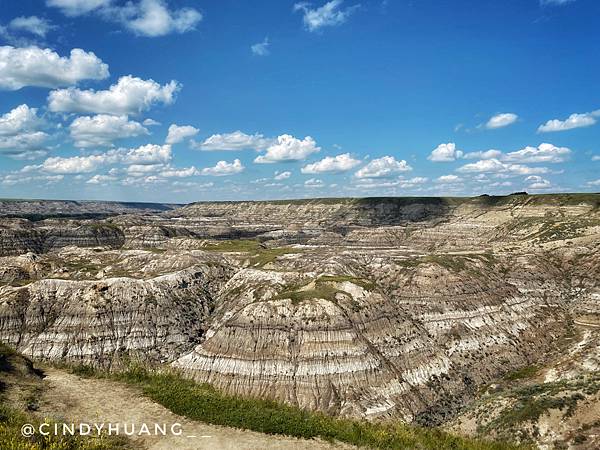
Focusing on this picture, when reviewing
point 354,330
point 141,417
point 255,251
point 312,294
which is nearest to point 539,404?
point 354,330

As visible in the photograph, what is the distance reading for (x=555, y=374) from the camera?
255 feet

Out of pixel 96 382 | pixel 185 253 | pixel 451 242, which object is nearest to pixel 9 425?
pixel 96 382

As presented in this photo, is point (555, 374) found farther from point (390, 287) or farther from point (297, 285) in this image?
point (297, 285)

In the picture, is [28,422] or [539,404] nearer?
[28,422]

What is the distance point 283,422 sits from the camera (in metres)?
25.8

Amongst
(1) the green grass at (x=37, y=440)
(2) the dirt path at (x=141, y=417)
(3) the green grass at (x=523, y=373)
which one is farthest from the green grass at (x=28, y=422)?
(3) the green grass at (x=523, y=373)

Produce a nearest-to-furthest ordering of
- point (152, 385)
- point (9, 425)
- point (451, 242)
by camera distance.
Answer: point (9, 425)
point (152, 385)
point (451, 242)

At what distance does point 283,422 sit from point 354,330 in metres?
55.8

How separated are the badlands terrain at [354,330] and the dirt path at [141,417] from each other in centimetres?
3333

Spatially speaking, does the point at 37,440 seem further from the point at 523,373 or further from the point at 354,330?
the point at 523,373

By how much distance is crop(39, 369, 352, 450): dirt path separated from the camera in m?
23.0

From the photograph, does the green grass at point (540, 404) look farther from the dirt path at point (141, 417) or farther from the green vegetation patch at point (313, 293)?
the green vegetation patch at point (313, 293)

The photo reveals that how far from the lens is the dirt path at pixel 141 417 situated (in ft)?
75.5

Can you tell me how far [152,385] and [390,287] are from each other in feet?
300
